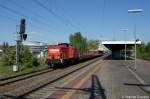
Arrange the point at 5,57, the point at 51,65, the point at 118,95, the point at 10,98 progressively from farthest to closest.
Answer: the point at 5,57 → the point at 51,65 → the point at 118,95 → the point at 10,98

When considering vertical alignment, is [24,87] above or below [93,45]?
below

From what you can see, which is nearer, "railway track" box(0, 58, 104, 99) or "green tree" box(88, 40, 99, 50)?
"railway track" box(0, 58, 104, 99)

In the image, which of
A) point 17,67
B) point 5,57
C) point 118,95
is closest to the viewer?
point 118,95

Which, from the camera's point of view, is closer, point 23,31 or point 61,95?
point 61,95

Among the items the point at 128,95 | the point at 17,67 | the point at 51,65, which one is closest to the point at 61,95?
the point at 128,95

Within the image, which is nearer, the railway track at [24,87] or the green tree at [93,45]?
the railway track at [24,87]

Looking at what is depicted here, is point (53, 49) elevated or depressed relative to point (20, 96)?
elevated

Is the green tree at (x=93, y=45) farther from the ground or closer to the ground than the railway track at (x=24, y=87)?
farther from the ground

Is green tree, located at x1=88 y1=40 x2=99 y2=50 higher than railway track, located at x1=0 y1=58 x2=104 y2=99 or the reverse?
higher

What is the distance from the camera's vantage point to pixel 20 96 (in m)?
13.6

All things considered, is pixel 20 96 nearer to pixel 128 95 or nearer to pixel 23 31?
pixel 128 95

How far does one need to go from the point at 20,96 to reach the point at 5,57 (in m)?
31.6

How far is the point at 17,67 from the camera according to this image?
3148 cm

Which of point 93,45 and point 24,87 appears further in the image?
point 93,45
